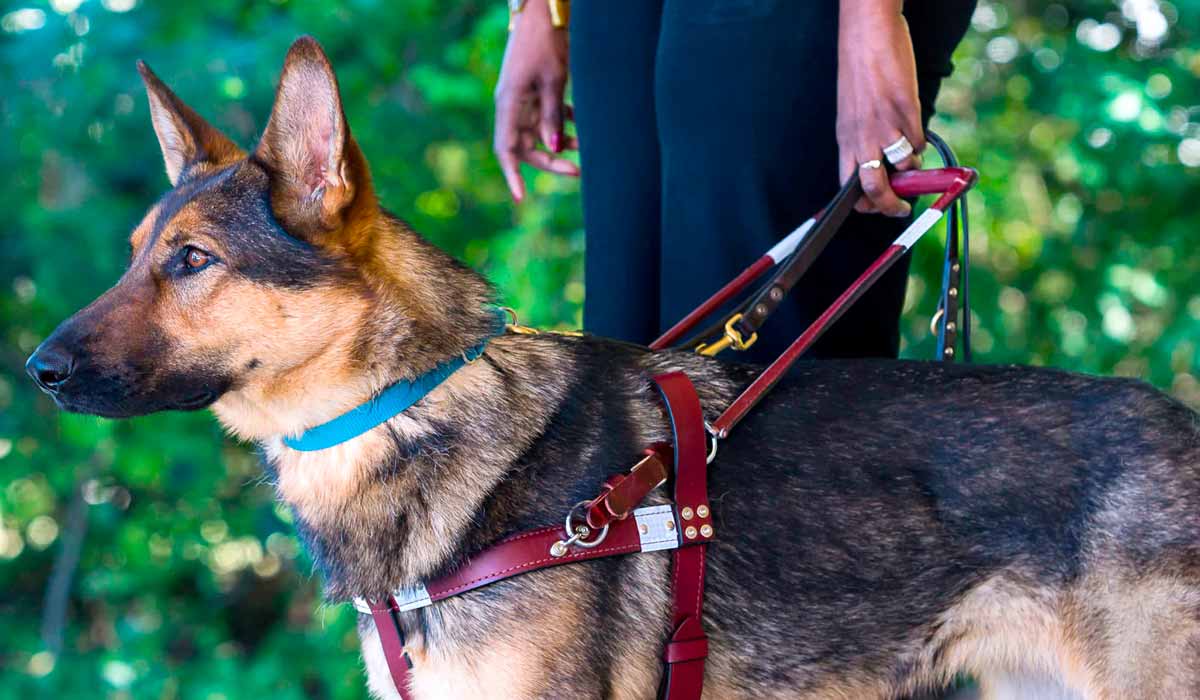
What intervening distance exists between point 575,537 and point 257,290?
0.73 metres

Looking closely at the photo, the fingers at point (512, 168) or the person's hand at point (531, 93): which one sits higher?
the person's hand at point (531, 93)

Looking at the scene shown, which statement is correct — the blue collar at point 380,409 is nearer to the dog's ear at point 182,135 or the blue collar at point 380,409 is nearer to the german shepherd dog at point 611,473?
the german shepherd dog at point 611,473

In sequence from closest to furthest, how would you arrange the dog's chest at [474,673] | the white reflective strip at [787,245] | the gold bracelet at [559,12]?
1. the dog's chest at [474,673]
2. the white reflective strip at [787,245]
3. the gold bracelet at [559,12]

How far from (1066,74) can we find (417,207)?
107 inches

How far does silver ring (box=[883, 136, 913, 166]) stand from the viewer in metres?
2.44

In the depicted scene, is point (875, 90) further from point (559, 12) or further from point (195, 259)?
point (195, 259)

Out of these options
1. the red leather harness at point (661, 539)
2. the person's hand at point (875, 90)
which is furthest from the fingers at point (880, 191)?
the red leather harness at point (661, 539)

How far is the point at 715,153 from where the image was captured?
2.61 m

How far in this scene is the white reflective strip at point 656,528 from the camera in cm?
209

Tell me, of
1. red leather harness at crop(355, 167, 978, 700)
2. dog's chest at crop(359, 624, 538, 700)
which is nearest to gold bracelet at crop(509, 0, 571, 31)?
red leather harness at crop(355, 167, 978, 700)

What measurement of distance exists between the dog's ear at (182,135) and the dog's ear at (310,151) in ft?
1.08

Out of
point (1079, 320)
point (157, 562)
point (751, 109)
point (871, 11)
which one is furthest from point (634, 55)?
point (157, 562)

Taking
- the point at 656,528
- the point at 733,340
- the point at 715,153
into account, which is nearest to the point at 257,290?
the point at 656,528

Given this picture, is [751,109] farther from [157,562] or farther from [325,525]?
[157,562]
